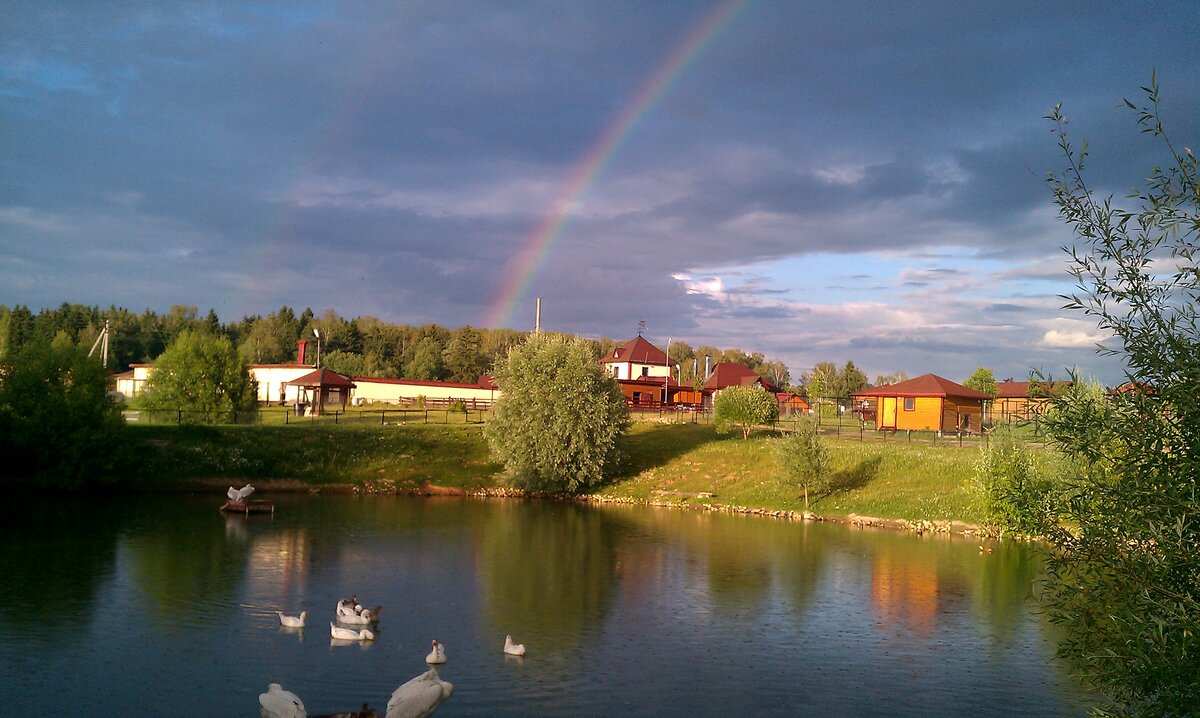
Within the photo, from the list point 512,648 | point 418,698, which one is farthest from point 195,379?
point 418,698

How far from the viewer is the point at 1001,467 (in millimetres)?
33156

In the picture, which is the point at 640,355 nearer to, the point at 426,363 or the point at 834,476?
the point at 426,363

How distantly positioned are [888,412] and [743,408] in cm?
1359

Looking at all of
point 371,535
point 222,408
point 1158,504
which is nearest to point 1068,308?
point 1158,504

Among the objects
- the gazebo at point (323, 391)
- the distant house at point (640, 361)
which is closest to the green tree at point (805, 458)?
the gazebo at point (323, 391)

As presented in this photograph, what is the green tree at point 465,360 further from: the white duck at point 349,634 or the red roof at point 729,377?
the white duck at point 349,634

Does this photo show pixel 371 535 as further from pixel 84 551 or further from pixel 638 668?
pixel 638 668

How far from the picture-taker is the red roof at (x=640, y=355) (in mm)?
98312

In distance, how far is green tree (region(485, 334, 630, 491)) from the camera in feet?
155

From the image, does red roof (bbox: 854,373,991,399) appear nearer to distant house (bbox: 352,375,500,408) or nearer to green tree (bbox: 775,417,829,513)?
green tree (bbox: 775,417,829,513)

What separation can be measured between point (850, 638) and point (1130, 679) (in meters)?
13.6

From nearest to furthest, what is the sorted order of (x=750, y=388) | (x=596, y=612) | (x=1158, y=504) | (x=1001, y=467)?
1. (x=1158, y=504)
2. (x=596, y=612)
3. (x=1001, y=467)
4. (x=750, y=388)

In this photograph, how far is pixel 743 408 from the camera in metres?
53.7

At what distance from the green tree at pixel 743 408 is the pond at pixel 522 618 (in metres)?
17.0
